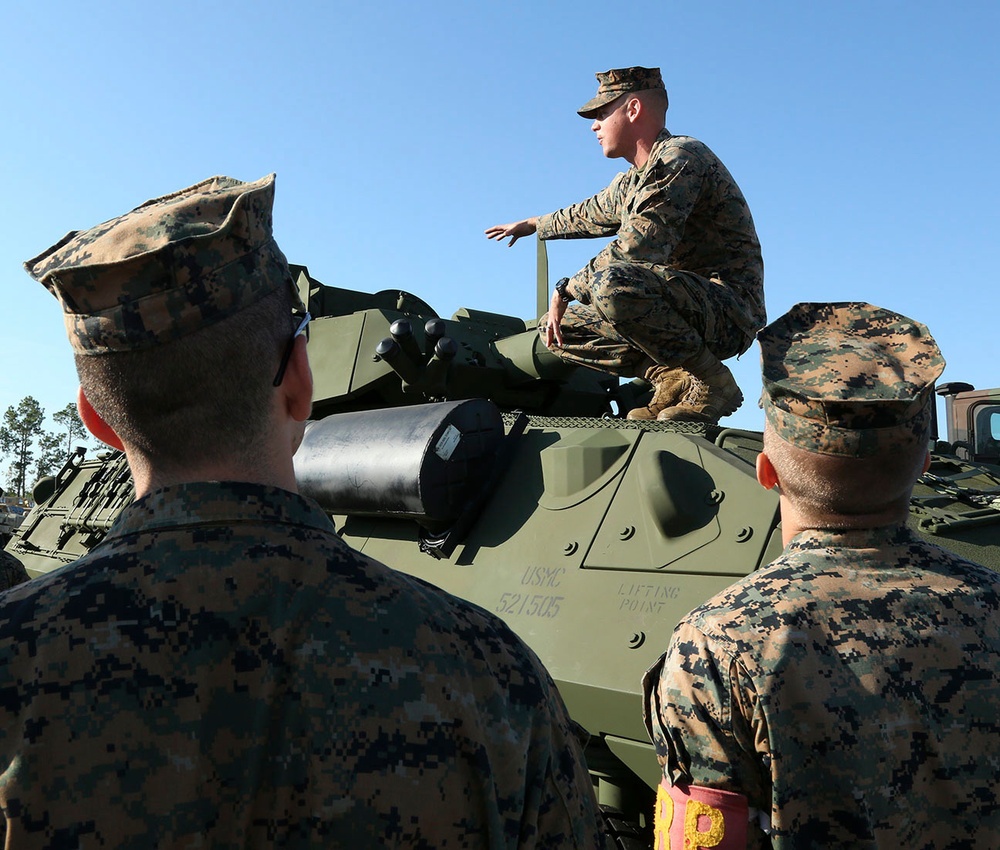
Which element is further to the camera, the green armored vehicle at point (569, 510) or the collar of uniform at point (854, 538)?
the green armored vehicle at point (569, 510)

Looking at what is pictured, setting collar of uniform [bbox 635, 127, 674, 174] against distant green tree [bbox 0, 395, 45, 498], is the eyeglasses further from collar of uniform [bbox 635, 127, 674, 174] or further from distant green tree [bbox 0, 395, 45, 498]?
distant green tree [bbox 0, 395, 45, 498]

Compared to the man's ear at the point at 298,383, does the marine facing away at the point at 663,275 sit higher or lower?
lower

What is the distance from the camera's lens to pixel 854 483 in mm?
2129

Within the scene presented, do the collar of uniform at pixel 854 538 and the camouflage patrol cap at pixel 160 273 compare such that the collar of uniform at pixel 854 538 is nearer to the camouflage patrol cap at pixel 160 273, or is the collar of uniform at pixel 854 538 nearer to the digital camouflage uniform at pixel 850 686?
the digital camouflage uniform at pixel 850 686

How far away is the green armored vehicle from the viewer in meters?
3.87

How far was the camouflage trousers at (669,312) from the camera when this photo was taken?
500 centimetres

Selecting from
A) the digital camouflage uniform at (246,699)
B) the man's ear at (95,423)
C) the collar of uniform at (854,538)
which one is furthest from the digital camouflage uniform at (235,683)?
the collar of uniform at (854,538)

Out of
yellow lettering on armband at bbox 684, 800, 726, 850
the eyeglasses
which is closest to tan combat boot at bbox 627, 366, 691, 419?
yellow lettering on armband at bbox 684, 800, 726, 850

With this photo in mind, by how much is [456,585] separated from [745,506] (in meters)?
1.33

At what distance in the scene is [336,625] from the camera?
1356 mm

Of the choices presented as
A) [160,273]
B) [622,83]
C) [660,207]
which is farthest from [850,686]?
[622,83]

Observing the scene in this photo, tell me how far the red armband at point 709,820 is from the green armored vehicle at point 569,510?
171 cm

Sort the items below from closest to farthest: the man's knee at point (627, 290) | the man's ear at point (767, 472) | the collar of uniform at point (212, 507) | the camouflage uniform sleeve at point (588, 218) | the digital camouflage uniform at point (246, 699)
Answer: the digital camouflage uniform at point (246, 699) → the collar of uniform at point (212, 507) → the man's ear at point (767, 472) → the man's knee at point (627, 290) → the camouflage uniform sleeve at point (588, 218)

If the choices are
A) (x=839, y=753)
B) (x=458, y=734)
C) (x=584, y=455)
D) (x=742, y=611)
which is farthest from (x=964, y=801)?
(x=584, y=455)
